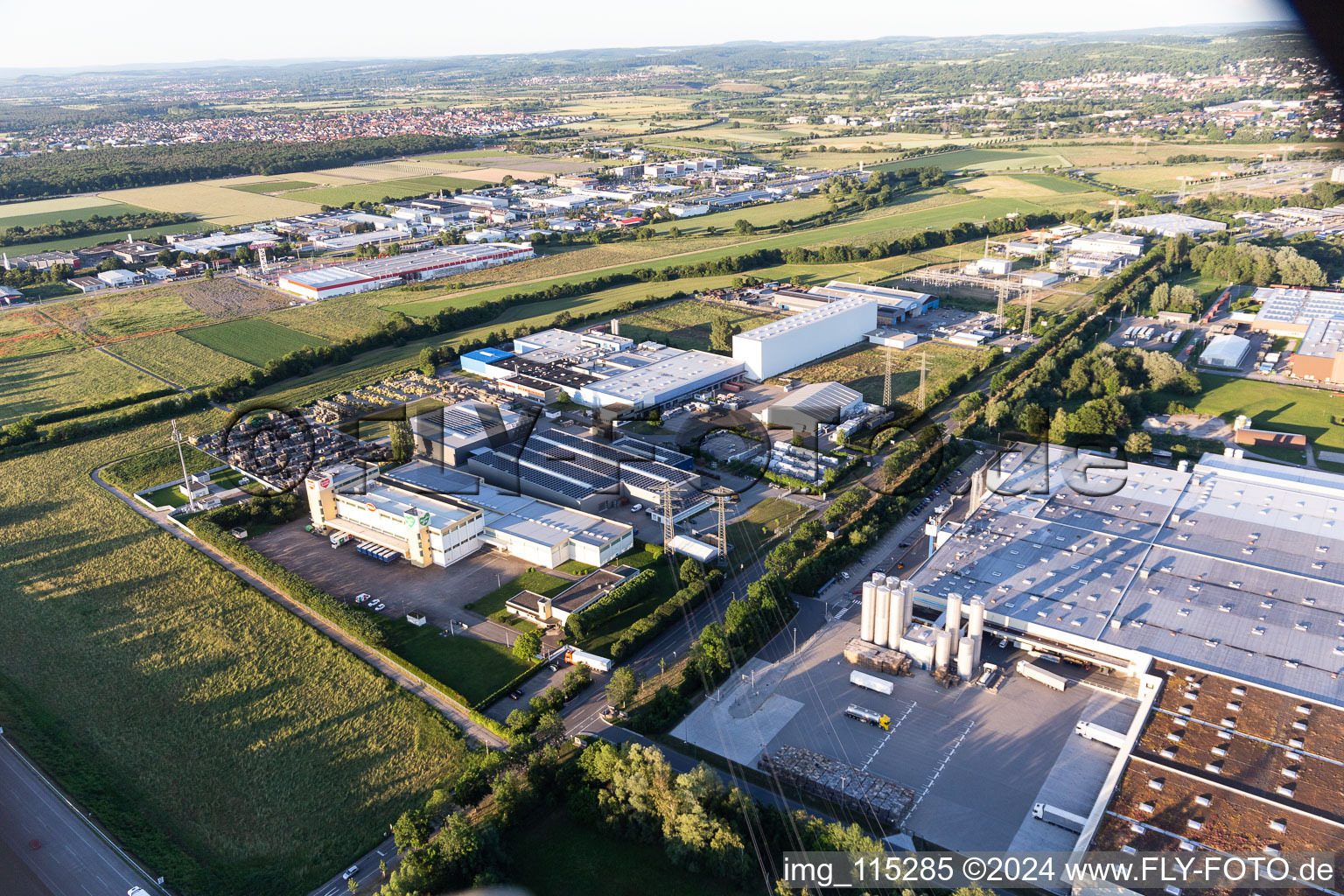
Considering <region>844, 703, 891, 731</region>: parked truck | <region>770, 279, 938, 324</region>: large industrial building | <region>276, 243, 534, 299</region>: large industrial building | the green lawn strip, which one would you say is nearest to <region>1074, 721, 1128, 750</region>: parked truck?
<region>844, 703, 891, 731</region>: parked truck

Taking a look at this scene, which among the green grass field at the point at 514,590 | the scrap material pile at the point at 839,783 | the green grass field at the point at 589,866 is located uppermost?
the green grass field at the point at 514,590

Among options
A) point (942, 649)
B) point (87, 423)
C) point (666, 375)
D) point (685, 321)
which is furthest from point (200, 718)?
point (685, 321)

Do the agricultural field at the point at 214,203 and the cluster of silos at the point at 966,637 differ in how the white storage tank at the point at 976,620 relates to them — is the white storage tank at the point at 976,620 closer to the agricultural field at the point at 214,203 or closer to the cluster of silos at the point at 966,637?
the cluster of silos at the point at 966,637

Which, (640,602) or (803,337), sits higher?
(803,337)

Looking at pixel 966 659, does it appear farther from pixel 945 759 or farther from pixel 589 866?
pixel 589 866

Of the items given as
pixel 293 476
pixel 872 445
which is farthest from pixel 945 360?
pixel 293 476

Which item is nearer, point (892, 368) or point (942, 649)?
point (942, 649)

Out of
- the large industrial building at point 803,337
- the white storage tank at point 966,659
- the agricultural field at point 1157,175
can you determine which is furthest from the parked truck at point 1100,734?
the agricultural field at point 1157,175
